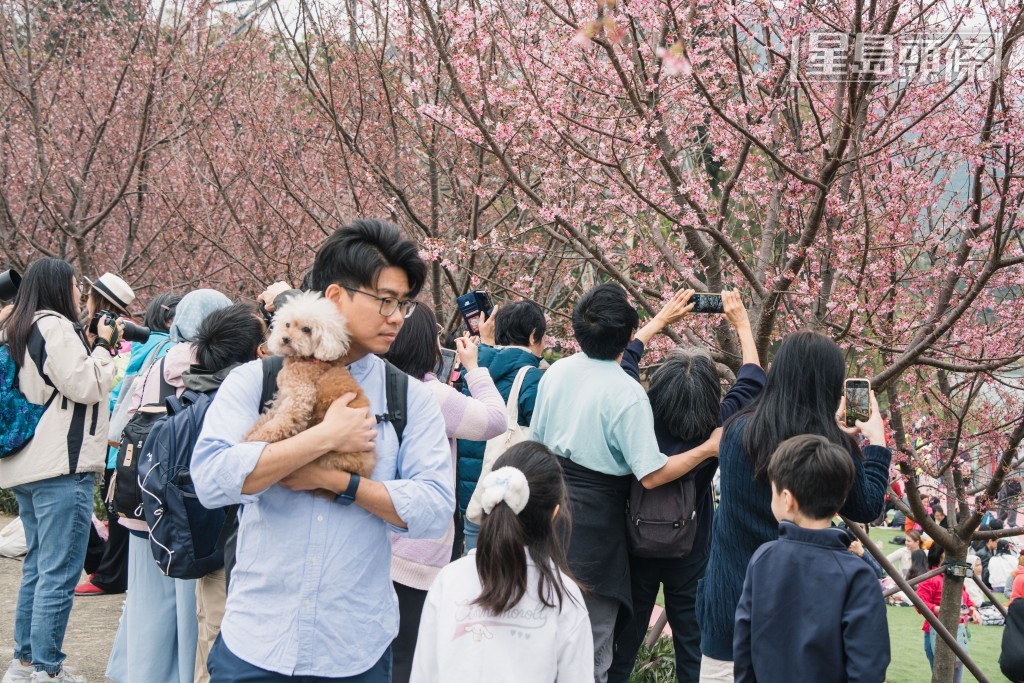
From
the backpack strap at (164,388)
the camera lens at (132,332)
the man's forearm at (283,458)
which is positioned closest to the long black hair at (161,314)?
the camera lens at (132,332)

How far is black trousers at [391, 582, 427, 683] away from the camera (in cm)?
357

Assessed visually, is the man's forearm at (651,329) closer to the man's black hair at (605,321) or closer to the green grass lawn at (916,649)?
the man's black hair at (605,321)

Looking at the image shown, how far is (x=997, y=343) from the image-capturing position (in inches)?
232

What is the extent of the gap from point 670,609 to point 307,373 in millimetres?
2539

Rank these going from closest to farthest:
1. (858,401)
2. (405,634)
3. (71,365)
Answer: (858,401) → (405,634) → (71,365)

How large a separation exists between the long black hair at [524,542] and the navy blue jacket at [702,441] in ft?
3.75

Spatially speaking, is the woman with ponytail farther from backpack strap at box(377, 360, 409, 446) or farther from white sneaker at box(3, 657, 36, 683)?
white sneaker at box(3, 657, 36, 683)

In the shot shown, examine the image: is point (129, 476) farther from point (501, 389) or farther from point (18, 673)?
point (501, 389)

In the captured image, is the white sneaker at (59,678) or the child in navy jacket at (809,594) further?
the white sneaker at (59,678)

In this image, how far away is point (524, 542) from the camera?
8.52ft

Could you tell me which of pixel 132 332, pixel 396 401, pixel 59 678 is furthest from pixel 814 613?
pixel 59 678

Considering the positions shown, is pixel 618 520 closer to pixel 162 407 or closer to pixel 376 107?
pixel 162 407

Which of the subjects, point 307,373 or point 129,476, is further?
point 129,476

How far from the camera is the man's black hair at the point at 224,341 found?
3.69 metres
